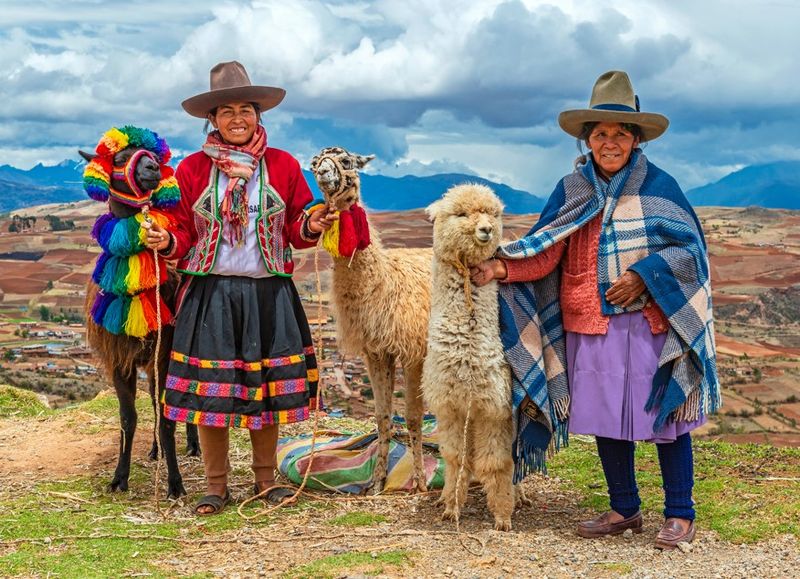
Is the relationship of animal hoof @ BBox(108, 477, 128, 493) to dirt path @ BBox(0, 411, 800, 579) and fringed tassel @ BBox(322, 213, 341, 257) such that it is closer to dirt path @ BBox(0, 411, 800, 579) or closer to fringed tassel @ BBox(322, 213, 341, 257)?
dirt path @ BBox(0, 411, 800, 579)

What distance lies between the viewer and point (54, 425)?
6.97 m

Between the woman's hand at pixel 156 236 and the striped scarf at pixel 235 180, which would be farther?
the striped scarf at pixel 235 180

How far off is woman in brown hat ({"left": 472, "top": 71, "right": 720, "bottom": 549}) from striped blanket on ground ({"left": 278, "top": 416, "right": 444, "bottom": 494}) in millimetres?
1191

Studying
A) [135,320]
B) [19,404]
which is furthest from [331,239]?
[19,404]

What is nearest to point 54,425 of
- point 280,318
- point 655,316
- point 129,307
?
point 129,307

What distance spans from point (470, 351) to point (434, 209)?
0.74 meters

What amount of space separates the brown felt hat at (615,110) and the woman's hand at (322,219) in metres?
1.29

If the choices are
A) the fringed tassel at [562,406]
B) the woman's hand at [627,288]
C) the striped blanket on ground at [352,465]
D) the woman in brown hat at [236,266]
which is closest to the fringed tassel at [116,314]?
the woman in brown hat at [236,266]

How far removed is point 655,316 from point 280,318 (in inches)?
79.1

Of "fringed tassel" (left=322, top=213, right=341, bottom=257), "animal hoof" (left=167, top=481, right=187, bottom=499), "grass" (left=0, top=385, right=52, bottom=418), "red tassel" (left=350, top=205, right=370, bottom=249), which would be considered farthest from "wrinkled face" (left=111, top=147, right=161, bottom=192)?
"grass" (left=0, top=385, right=52, bottom=418)

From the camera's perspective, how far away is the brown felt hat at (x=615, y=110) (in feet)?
12.8

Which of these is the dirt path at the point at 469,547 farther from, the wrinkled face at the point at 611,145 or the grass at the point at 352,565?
the wrinkled face at the point at 611,145

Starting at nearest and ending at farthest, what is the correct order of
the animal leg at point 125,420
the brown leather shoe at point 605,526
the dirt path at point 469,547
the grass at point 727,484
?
1. the dirt path at point 469,547
2. the brown leather shoe at point 605,526
3. the grass at point 727,484
4. the animal leg at point 125,420

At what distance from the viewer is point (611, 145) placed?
3996mm
